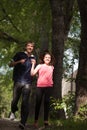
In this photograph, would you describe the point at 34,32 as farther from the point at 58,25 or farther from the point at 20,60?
the point at 20,60

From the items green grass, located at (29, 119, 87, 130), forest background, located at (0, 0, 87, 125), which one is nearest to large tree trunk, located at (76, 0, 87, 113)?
forest background, located at (0, 0, 87, 125)

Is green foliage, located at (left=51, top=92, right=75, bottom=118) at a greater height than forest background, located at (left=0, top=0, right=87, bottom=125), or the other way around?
forest background, located at (left=0, top=0, right=87, bottom=125)

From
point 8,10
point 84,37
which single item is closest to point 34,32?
point 8,10

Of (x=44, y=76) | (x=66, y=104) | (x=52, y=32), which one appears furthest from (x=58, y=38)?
(x=44, y=76)

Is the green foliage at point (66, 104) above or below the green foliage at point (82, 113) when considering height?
above

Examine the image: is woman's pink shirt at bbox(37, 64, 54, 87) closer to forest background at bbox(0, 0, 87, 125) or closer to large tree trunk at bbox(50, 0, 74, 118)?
forest background at bbox(0, 0, 87, 125)

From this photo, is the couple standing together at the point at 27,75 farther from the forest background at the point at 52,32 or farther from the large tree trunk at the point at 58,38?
the large tree trunk at the point at 58,38

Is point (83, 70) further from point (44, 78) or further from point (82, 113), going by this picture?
point (44, 78)

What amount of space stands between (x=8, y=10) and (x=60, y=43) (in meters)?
10.6

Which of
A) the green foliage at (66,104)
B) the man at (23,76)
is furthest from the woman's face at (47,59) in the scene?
the green foliage at (66,104)

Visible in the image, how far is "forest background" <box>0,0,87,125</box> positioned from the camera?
11.0 meters

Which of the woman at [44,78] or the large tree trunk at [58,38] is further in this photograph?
the large tree trunk at [58,38]

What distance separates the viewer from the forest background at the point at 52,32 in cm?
1100

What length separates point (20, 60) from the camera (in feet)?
32.1
